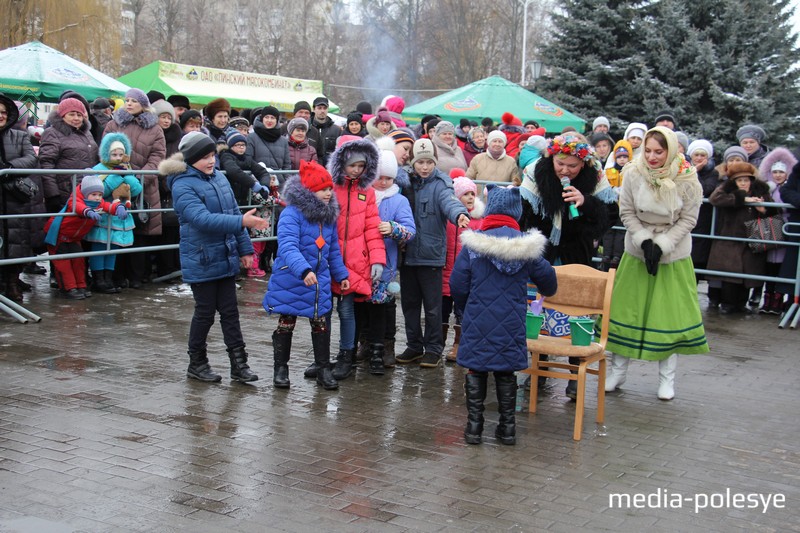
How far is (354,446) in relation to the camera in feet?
19.5

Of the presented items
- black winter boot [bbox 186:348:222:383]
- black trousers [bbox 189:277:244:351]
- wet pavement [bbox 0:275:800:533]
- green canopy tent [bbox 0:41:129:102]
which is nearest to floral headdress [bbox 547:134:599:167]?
wet pavement [bbox 0:275:800:533]

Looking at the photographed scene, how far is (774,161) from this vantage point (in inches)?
469

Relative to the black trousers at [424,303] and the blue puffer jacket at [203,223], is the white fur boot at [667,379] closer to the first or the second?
the black trousers at [424,303]

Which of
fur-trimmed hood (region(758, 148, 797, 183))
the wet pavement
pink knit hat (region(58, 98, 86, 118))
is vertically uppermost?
pink knit hat (region(58, 98, 86, 118))

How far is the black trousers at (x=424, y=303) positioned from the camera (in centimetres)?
816

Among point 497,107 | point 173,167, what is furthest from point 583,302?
point 497,107

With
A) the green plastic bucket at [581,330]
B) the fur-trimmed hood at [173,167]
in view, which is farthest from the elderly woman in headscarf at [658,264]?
the fur-trimmed hood at [173,167]

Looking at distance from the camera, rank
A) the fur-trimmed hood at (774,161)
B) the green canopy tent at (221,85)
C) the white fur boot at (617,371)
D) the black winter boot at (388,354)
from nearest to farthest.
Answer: the white fur boot at (617,371)
the black winter boot at (388,354)
the fur-trimmed hood at (774,161)
the green canopy tent at (221,85)

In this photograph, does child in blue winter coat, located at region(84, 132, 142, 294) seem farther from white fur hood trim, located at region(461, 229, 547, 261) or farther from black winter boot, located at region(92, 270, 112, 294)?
white fur hood trim, located at region(461, 229, 547, 261)

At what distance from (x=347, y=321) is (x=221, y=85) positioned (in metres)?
23.7

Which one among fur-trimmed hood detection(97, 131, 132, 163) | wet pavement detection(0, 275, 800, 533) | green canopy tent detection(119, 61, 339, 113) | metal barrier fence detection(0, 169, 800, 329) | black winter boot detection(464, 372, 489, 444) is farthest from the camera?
green canopy tent detection(119, 61, 339, 113)

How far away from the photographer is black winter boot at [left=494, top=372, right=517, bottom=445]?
6141 millimetres

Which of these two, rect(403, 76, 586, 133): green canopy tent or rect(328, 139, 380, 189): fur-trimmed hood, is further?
rect(403, 76, 586, 133): green canopy tent

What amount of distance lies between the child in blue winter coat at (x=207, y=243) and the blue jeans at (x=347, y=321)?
2.69ft
